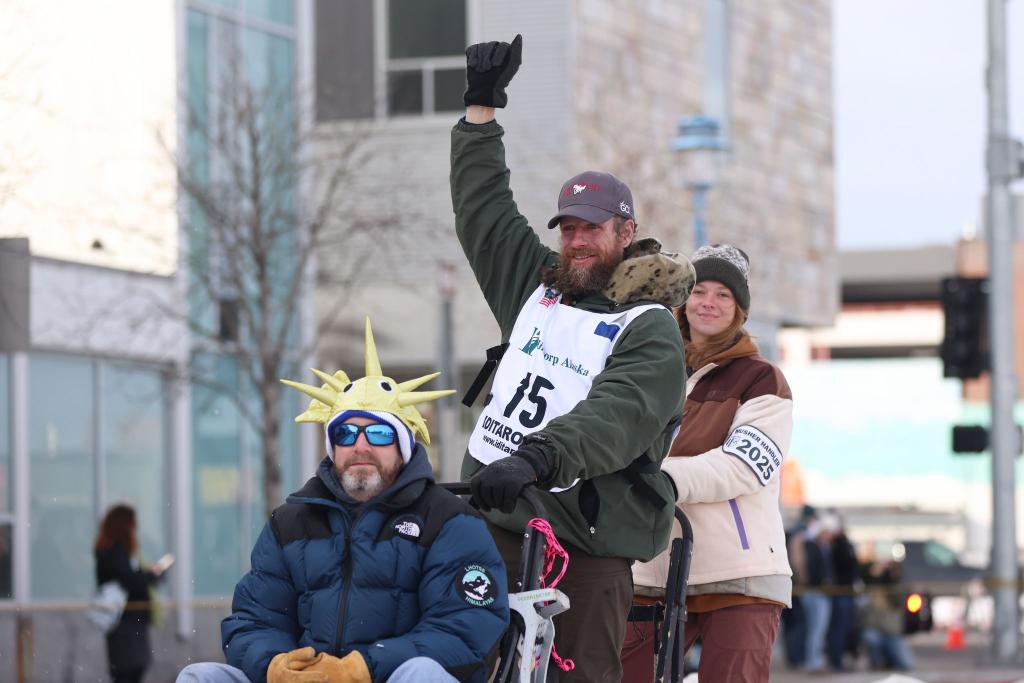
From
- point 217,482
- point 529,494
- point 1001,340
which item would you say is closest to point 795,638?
point 1001,340

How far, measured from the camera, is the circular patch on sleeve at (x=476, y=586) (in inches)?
216

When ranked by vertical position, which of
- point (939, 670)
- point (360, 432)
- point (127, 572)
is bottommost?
point (939, 670)

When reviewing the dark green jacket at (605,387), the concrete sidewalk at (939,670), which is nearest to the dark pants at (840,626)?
the concrete sidewalk at (939,670)

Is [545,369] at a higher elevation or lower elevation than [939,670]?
higher

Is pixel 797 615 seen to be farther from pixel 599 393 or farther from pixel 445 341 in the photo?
pixel 599 393

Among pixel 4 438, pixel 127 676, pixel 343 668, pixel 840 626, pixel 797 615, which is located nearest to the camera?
pixel 343 668

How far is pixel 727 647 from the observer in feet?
22.1

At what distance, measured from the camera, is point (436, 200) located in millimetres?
29922

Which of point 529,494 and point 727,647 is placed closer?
point 529,494

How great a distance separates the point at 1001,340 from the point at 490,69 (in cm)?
1727

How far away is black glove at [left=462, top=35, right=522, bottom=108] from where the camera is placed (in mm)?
6289

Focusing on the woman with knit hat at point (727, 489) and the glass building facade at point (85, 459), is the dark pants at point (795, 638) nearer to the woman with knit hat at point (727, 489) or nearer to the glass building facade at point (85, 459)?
the glass building facade at point (85, 459)

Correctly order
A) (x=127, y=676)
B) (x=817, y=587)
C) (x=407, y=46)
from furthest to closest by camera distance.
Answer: (x=407, y=46), (x=817, y=587), (x=127, y=676)

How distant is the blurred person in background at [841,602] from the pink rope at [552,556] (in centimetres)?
1706
